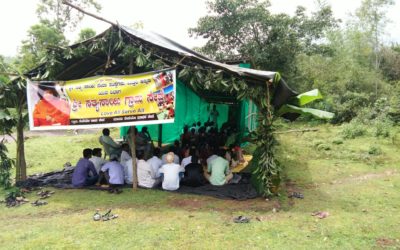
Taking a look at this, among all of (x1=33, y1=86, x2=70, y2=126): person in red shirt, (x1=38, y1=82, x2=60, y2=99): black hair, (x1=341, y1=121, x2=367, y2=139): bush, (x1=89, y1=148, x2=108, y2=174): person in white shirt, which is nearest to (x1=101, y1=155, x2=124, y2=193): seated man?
(x1=89, y1=148, x2=108, y2=174): person in white shirt

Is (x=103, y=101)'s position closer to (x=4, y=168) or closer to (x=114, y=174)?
(x=114, y=174)

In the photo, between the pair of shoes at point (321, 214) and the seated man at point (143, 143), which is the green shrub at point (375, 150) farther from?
the seated man at point (143, 143)

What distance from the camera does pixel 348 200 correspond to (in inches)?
285

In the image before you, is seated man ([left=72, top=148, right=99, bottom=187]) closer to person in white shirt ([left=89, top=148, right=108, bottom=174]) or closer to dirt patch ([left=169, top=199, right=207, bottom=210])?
person in white shirt ([left=89, top=148, right=108, bottom=174])

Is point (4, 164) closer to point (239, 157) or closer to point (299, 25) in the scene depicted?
point (239, 157)

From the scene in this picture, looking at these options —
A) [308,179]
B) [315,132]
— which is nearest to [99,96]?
[308,179]

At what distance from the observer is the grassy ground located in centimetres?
527

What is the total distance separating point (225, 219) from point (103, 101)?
3639mm

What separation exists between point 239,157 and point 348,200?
406 cm

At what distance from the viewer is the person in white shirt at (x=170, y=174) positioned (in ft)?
25.8

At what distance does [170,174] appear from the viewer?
25.8ft

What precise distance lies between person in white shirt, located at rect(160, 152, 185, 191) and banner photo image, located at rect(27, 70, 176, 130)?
3.55ft

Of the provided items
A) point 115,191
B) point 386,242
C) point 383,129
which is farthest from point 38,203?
point 383,129

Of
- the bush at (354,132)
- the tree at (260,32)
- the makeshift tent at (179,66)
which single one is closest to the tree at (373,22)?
the tree at (260,32)
